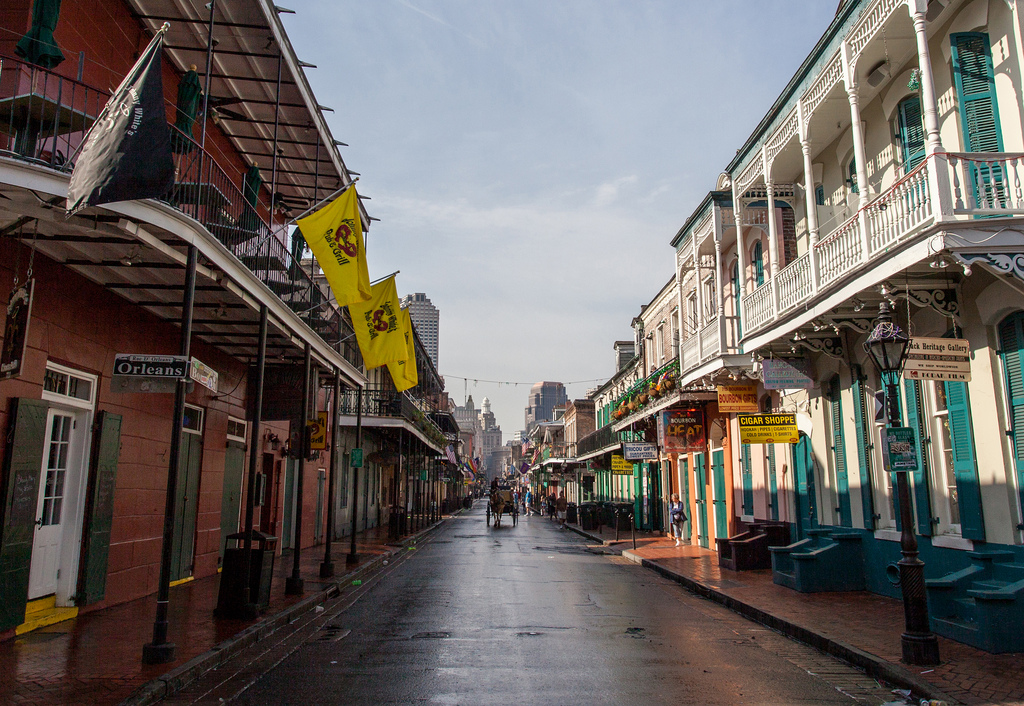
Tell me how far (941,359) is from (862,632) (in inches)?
123

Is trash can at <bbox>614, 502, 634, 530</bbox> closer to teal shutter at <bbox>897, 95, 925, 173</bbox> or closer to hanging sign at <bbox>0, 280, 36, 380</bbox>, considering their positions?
teal shutter at <bbox>897, 95, 925, 173</bbox>

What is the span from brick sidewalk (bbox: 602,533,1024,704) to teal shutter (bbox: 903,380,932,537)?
1218 mm

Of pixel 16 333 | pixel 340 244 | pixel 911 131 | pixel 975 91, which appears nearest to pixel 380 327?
pixel 340 244

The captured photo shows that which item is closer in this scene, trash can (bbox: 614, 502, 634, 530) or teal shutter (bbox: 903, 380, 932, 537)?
teal shutter (bbox: 903, 380, 932, 537)

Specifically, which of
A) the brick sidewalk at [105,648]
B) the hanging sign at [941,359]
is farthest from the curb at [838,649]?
the brick sidewalk at [105,648]

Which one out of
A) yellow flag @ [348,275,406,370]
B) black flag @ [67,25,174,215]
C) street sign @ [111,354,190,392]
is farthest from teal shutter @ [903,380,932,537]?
black flag @ [67,25,174,215]

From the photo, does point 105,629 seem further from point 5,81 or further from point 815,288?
point 815,288

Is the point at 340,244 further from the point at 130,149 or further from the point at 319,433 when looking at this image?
the point at 319,433

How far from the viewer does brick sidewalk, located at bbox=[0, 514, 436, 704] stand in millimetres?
5742

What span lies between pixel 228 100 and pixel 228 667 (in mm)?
9335

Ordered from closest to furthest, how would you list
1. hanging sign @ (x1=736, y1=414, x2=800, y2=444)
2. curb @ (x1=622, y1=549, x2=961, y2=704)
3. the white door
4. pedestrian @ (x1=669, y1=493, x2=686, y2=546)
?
1. curb @ (x1=622, y1=549, x2=961, y2=704)
2. the white door
3. hanging sign @ (x1=736, y1=414, x2=800, y2=444)
4. pedestrian @ (x1=669, y1=493, x2=686, y2=546)

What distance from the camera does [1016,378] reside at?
27.6ft

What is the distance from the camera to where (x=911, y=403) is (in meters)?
10.5

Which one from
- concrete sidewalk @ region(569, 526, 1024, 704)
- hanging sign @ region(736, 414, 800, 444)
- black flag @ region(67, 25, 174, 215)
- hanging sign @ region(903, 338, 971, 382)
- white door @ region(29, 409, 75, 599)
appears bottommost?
concrete sidewalk @ region(569, 526, 1024, 704)
